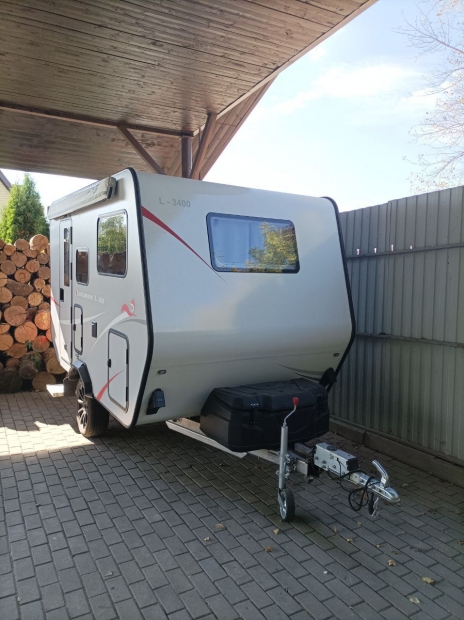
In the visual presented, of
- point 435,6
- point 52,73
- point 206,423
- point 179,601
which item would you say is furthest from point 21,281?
point 435,6

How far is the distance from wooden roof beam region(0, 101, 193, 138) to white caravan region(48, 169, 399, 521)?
3546 mm

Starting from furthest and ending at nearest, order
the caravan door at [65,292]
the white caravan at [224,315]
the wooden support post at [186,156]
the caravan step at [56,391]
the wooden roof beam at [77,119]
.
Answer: the wooden support post at [186,156] → the wooden roof beam at [77,119] → the caravan step at [56,391] → the caravan door at [65,292] → the white caravan at [224,315]

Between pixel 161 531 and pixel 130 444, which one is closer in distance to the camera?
pixel 161 531

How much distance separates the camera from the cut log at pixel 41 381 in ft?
24.9

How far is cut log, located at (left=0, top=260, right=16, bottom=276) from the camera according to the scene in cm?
771

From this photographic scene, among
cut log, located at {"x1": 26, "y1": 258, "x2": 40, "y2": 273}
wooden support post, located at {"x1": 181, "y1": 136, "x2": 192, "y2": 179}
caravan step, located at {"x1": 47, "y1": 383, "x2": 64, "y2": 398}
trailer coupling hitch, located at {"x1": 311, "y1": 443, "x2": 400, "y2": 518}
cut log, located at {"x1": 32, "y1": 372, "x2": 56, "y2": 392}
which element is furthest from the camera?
wooden support post, located at {"x1": 181, "y1": 136, "x2": 192, "y2": 179}

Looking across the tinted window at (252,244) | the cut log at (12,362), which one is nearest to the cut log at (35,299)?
the cut log at (12,362)

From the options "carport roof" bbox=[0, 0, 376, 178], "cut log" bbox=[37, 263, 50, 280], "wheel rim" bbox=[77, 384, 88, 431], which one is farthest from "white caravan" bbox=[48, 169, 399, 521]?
"cut log" bbox=[37, 263, 50, 280]

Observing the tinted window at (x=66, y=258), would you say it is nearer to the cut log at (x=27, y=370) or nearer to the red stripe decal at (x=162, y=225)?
the cut log at (x=27, y=370)

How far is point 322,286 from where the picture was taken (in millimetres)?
4453

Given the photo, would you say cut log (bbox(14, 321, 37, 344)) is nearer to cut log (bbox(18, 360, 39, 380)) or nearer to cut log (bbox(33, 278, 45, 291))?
cut log (bbox(18, 360, 39, 380))

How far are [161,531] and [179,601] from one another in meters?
0.80

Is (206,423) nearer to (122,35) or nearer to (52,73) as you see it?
(122,35)

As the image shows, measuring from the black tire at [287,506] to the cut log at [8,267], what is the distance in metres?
6.10
